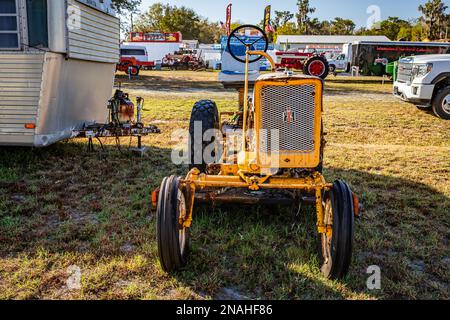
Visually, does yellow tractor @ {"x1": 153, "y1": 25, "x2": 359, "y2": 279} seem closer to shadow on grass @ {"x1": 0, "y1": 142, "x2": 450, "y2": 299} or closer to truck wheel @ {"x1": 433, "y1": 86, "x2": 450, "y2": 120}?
shadow on grass @ {"x1": 0, "y1": 142, "x2": 450, "y2": 299}

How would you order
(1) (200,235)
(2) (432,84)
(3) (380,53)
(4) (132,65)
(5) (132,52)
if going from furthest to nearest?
(5) (132,52) < (4) (132,65) < (3) (380,53) < (2) (432,84) < (1) (200,235)

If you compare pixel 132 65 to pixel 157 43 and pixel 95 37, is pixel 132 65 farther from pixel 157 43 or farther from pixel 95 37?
pixel 95 37

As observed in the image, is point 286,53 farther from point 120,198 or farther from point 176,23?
point 176,23

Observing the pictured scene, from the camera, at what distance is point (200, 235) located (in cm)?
377

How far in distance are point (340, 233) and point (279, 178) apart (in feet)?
2.27

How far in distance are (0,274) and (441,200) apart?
4520 mm

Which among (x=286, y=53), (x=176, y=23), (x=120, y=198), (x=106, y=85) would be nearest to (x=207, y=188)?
(x=120, y=198)

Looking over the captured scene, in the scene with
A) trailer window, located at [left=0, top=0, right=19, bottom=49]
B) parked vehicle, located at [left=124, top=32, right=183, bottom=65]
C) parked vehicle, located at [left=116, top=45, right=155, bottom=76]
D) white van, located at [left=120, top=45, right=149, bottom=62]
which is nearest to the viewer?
trailer window, located at [left=0, top=0, right=19, bottom=49]

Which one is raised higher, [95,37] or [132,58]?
[132,58]

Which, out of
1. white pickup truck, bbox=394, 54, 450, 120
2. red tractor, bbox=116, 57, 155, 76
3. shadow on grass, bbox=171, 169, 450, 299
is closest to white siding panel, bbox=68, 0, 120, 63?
shadow on grass, bbox=171, 169, 450, 299

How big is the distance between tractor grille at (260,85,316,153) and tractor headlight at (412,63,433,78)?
8.34 m

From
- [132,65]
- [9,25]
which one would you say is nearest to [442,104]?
[9,25]

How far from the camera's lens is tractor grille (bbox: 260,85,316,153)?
3217 mm

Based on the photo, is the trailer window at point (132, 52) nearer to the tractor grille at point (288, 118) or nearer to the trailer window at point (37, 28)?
the trailer window at point (37, 28)
